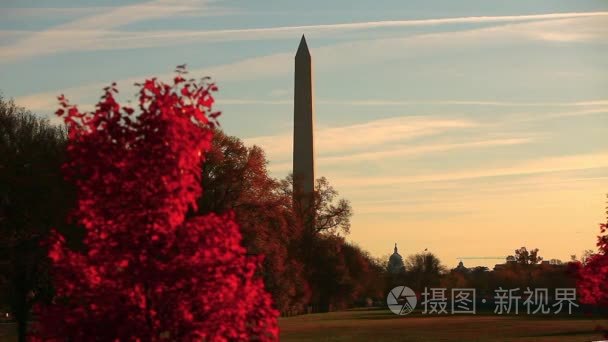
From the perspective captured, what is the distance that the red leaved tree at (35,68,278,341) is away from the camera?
1427 centimetres

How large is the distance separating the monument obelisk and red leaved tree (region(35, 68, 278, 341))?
56.7 metres

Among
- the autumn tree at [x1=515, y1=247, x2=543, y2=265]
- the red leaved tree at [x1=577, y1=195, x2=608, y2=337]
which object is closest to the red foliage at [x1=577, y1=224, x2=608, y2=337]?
the red leaved tree at [x1=577, y1=195, x2=608, y2=337]

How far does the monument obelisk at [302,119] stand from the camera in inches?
2808

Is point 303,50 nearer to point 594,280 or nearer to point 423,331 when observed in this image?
point 423,331

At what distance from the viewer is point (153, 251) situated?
14.4 m

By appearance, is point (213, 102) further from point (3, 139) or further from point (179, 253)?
point (3, 139)

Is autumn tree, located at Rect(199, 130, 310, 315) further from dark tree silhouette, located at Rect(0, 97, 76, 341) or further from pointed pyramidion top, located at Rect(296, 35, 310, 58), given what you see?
pointed pyramidion top, located at Rect(296, 35, 310, 58)

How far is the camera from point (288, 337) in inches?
2141

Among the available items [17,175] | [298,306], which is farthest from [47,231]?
[298,306]

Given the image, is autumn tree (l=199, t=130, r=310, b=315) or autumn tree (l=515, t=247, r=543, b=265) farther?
autumn tree (l=515, t=247, r=543, b=265)

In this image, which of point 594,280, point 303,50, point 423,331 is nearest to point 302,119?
point 303,50

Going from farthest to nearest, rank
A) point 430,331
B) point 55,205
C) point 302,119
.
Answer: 1. point 302,119
2. point 430,331
3. point 55,205

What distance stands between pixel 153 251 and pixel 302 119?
5774cm

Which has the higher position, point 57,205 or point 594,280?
point 57,205
